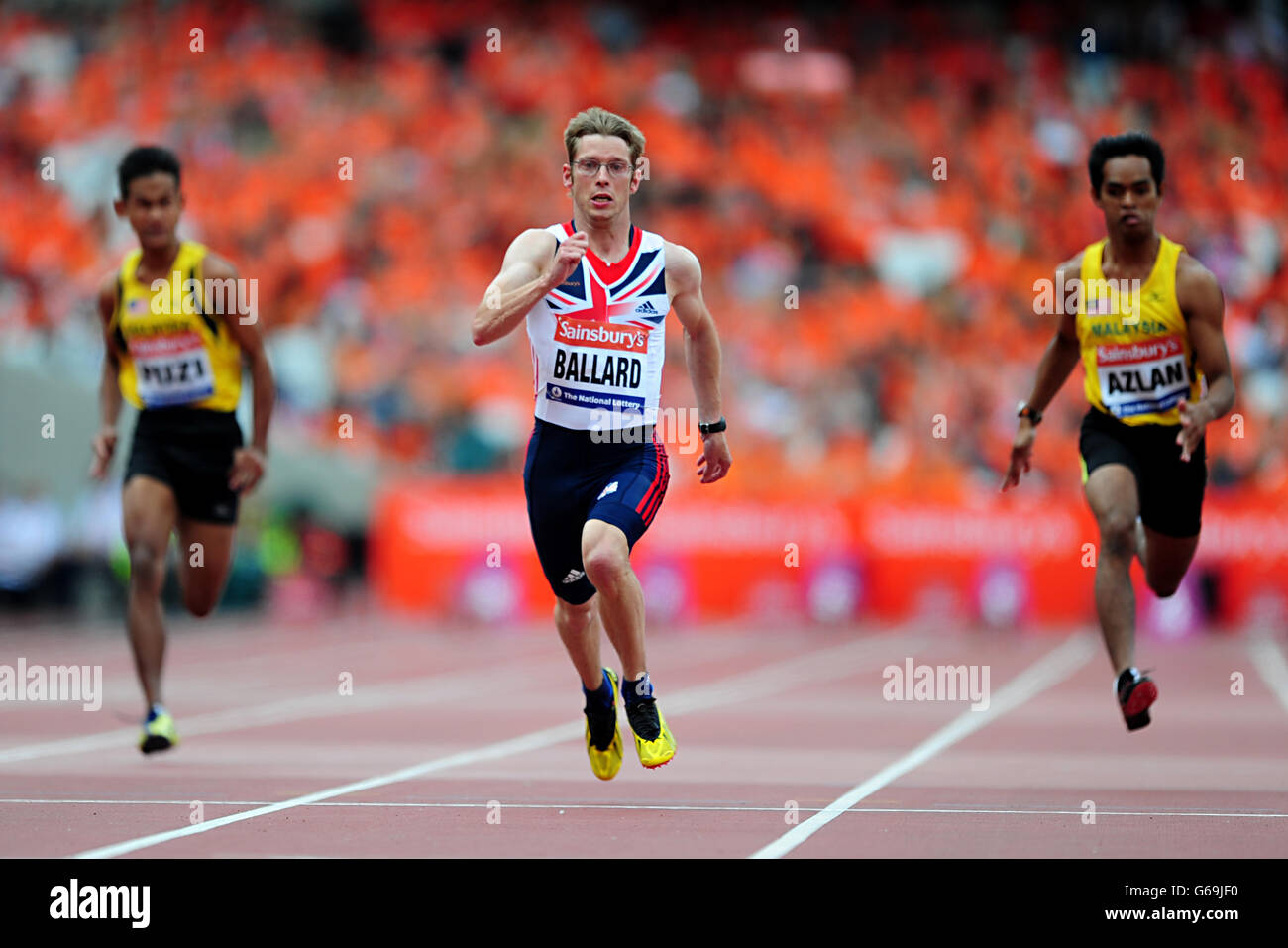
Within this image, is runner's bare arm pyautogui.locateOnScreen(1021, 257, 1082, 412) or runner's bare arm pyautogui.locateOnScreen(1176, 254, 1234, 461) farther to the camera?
runner's bare arm pyautogui.locateOnScreen(1021, 257, 1082, 412)

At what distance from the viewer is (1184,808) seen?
24.6ft

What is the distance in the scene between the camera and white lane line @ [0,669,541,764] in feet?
32.8

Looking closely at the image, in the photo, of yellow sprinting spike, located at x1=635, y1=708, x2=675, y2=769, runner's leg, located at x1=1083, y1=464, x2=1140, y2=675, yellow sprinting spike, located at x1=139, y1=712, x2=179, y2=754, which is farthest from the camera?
yellow sprinting spike, located at x1=139, y1=712, x2=179, y2=754

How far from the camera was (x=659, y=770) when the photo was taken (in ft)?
29.4

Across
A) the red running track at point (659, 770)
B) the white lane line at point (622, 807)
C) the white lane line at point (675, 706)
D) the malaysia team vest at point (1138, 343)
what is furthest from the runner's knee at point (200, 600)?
the malaysia team vest at point (1138, 343)

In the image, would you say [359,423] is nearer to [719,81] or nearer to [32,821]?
[719,81]

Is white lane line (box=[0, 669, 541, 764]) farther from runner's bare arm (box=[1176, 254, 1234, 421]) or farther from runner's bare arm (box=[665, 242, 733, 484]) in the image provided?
runner's bare arm (box=[1176, 254, 1234, 421])

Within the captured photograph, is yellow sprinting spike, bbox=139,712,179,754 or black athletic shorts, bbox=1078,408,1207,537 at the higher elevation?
black athletic shorts, bbox=1078,408,1207,537

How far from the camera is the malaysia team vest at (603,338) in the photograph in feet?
23.8

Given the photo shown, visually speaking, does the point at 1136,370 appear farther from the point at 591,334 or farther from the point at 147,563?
the point at 147,563

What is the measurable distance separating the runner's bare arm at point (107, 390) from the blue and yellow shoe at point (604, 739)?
3.26 meters

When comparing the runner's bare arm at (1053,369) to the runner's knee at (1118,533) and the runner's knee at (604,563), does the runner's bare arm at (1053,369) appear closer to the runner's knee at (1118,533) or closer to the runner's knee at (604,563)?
the runner's knee at (1118,533)

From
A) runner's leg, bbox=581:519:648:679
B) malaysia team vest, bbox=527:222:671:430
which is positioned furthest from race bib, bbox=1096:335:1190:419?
runner's leg, bbox=581:519:648:679
